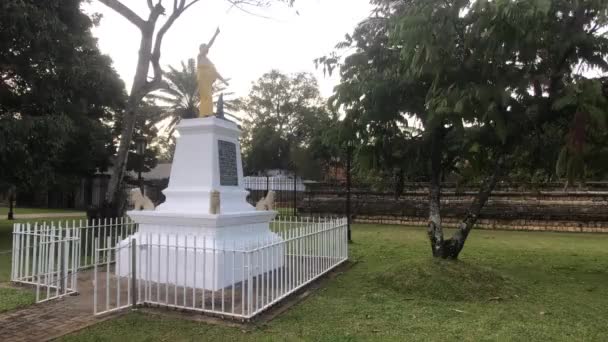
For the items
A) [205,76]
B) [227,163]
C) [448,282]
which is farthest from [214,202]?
[448,282]

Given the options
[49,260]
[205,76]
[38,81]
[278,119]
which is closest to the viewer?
[49,260]

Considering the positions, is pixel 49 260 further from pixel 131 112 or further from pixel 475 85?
pixel 131 112

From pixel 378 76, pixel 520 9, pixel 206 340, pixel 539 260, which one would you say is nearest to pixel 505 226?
pixel 539 260

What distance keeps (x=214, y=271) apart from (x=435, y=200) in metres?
4.19

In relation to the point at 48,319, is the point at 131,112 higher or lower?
higher

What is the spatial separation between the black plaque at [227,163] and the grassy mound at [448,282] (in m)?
3.00

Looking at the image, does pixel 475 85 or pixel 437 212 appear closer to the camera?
pixel 475 85

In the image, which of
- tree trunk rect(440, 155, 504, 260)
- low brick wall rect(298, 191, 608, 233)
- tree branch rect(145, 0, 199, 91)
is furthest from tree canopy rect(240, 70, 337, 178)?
tree trunk rect(440, 155, 504, 260)

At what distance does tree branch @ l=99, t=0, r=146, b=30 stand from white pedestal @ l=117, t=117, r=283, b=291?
7154mm

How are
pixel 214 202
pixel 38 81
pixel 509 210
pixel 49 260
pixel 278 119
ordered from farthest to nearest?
pixel 278 119, pixel 509 210, pixel 38 81, pixel 214 202, pixel 49 260

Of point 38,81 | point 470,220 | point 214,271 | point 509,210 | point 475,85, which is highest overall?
point 38,81

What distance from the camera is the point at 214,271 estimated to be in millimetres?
6051

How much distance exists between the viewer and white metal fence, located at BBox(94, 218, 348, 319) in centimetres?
524

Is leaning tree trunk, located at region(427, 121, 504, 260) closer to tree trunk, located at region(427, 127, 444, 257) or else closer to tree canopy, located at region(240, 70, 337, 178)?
tree trunk, located at region(427, 127, 444, 257)
